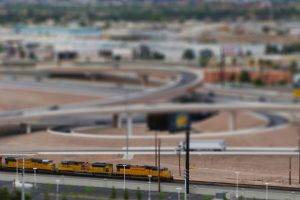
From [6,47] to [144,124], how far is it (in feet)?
135

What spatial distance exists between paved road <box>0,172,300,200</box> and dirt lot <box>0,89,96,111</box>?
24.4 metres

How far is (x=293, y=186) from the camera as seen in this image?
21.5m

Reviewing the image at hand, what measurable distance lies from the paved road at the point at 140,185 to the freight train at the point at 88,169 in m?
0.32

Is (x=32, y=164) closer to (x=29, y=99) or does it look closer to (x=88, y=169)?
(x=88, y=169)

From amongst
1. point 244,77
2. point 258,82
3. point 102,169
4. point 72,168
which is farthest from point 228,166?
point 244,77

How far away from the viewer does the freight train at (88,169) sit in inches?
836

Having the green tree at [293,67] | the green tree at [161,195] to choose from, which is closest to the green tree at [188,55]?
the green tree at [293,67]

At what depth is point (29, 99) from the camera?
4897 centimetres

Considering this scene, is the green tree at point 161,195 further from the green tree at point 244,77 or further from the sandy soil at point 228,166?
the green tree at point 244,77

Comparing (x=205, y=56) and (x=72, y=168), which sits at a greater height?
(x=205, y=56)

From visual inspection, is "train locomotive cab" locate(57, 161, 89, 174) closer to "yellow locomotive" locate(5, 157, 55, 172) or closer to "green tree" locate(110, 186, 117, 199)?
"yellow locomotive" locate(5, 157, 55, 172)

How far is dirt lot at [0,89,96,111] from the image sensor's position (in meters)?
46.9

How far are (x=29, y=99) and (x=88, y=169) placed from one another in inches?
1089

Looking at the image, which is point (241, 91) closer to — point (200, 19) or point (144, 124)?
point (144, 124)
